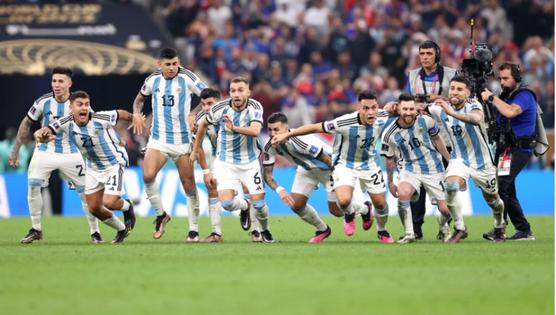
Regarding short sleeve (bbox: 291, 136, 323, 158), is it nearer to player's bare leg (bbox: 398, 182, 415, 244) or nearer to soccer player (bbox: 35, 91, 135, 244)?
player's bare leg (bbox: 398, 182, 415, 244)

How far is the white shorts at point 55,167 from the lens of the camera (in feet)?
55.4

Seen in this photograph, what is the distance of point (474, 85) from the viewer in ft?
53.4

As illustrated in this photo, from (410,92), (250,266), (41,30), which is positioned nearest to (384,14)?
(41,30)

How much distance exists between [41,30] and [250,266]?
14.7 m

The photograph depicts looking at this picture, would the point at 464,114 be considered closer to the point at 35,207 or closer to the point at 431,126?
the point at 431,126

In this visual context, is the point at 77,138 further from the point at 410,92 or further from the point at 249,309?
the point at 249,309

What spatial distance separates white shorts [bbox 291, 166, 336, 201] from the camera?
16656 mm

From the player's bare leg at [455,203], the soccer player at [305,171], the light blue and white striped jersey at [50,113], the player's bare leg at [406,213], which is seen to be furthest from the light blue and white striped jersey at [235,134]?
the player's bare leg at [455,203]

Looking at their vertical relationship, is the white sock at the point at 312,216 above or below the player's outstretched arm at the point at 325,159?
below

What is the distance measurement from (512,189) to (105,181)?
16.7ft

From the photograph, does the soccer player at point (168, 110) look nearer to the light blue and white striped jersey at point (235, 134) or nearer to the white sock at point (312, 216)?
the light blue and white striped jersey at point (235, 134)

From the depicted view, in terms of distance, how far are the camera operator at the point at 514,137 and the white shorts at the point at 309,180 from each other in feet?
6.94

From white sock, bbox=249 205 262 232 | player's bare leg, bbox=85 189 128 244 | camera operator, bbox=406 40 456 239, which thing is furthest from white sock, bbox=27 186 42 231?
camera operator, bbox=406 40 456 239

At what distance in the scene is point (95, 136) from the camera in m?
16.4
